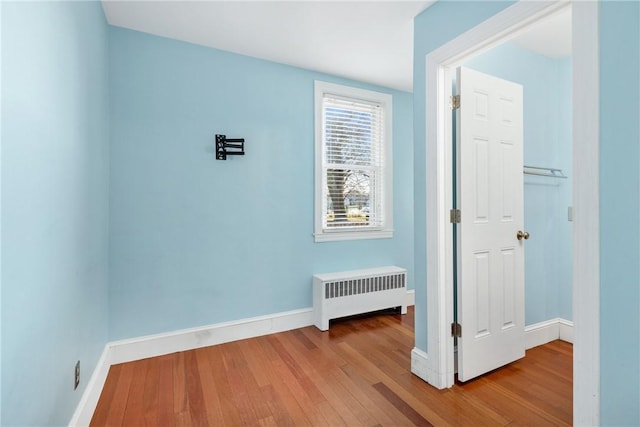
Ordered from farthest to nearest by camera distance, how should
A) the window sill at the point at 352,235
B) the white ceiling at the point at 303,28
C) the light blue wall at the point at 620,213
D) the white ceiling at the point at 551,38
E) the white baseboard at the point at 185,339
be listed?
the window sill at the point at 352,235 → the white ceiling at the point at 551,38 → the white ceiling at the point at 303,28 → the white baseboard at the point at 185,339 → the light blue wall at the point at 620,213

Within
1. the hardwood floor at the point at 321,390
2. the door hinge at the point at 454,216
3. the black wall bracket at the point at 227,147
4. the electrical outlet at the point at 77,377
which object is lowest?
the hardwood floor at the point at 321,390

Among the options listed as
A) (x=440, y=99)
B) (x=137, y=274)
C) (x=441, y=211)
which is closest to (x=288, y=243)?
(x=137, y=274)

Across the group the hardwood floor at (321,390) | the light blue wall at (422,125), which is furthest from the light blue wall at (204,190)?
the light blue wall at (422,125)

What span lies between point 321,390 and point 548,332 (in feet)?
7.10

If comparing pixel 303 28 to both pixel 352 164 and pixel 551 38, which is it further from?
pixel 551 38

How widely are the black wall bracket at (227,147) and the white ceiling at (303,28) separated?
813 millimetres

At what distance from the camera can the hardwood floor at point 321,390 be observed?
171 centimetres

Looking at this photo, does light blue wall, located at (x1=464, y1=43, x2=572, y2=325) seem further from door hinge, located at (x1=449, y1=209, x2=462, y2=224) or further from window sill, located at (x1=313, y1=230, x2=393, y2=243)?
window sill, located at (x1=313, y1=230, x2=393, y2=243)

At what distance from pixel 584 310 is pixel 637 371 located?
0.25 metres

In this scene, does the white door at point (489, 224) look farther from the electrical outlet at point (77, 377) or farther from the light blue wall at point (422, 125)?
the electrical outlet at point (77, 377)

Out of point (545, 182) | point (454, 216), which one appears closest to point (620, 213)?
point (454, 216)

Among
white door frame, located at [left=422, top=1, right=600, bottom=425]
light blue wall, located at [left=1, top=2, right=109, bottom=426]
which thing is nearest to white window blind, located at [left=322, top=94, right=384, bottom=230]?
white door frame, located at [left=422, top=1, right=600, bottom=425]

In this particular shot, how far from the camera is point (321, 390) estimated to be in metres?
1.98

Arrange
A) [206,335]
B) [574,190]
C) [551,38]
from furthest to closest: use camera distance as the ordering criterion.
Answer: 1. [206,335]
2. [551,38]
3. [574,190]
